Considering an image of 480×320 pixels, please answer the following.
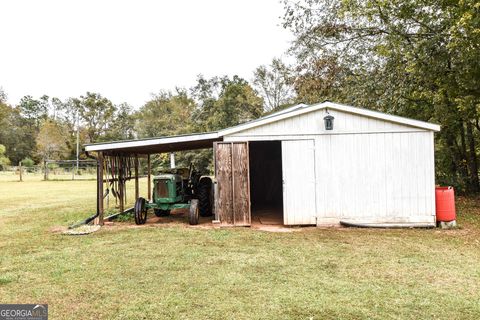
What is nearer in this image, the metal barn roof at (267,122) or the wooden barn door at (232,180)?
the metal barn roof at (267,122)

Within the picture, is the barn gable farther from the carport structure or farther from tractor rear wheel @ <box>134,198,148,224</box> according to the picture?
tractor rear wheel @ <box>134,198,148,224</box>

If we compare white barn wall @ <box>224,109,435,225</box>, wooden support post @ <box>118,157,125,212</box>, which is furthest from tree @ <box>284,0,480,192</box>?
wooden support post @ <box>118,157,125,212</box>

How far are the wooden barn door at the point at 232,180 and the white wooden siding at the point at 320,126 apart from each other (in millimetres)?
515

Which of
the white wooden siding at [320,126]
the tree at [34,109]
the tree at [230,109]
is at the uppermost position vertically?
the tree at [34,109]

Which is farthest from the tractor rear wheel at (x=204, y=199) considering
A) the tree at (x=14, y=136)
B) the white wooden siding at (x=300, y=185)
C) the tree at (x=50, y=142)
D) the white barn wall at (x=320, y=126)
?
the tree at (x=14, y=136)

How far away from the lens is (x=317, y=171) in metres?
7.59

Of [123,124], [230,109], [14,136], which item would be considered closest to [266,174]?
[230,109]

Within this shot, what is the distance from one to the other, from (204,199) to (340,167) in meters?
3.74

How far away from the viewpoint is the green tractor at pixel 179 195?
8.21 meters

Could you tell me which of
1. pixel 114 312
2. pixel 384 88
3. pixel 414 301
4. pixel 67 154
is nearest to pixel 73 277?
pixel 114 312

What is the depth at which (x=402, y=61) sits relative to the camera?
1101cm

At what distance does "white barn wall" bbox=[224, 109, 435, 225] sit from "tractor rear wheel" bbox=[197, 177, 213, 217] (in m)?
2.75

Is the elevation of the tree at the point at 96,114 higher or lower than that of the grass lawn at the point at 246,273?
higher

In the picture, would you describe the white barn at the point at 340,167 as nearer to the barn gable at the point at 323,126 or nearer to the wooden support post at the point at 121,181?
the barn gable at the point at 323,126
